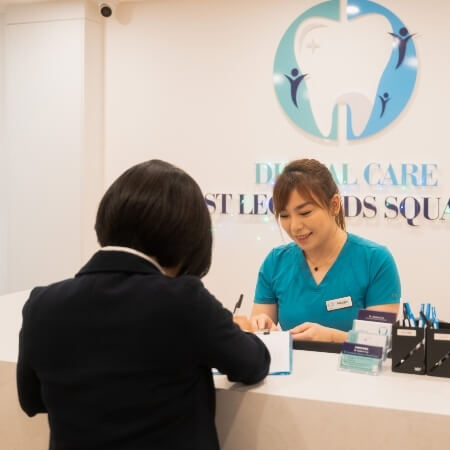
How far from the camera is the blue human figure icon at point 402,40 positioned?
349 cm

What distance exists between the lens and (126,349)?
0.94 metres

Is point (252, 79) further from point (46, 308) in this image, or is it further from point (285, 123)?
point (46, 308)

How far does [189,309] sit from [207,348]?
8cm

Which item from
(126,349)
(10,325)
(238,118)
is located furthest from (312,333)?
(238,118)

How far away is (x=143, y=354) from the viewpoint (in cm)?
94

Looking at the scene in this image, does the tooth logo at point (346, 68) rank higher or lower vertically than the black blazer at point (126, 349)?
higher

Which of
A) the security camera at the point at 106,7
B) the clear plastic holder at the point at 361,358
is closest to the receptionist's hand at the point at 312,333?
the clear plastic holder at the point at 361,358

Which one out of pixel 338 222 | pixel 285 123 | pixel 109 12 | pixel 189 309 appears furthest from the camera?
pixel 109 12

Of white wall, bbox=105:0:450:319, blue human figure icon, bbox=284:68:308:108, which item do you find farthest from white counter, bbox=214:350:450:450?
blue human figure icon, bbox=284:68:308:108

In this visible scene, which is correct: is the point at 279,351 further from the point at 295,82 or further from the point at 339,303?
the point at 295,82

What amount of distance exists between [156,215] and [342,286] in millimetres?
1216

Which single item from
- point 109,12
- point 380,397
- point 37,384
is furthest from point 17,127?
point 380,397

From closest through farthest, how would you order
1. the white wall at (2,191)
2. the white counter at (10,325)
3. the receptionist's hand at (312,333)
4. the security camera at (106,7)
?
1. the white counter at (10,325)
2. the receptionist's hand at (312,333)
3. the security camera at (106,7)
4. the white wall at (2,191)

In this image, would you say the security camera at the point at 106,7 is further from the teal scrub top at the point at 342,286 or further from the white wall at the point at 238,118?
the teal scrub top at the point at 342,286
